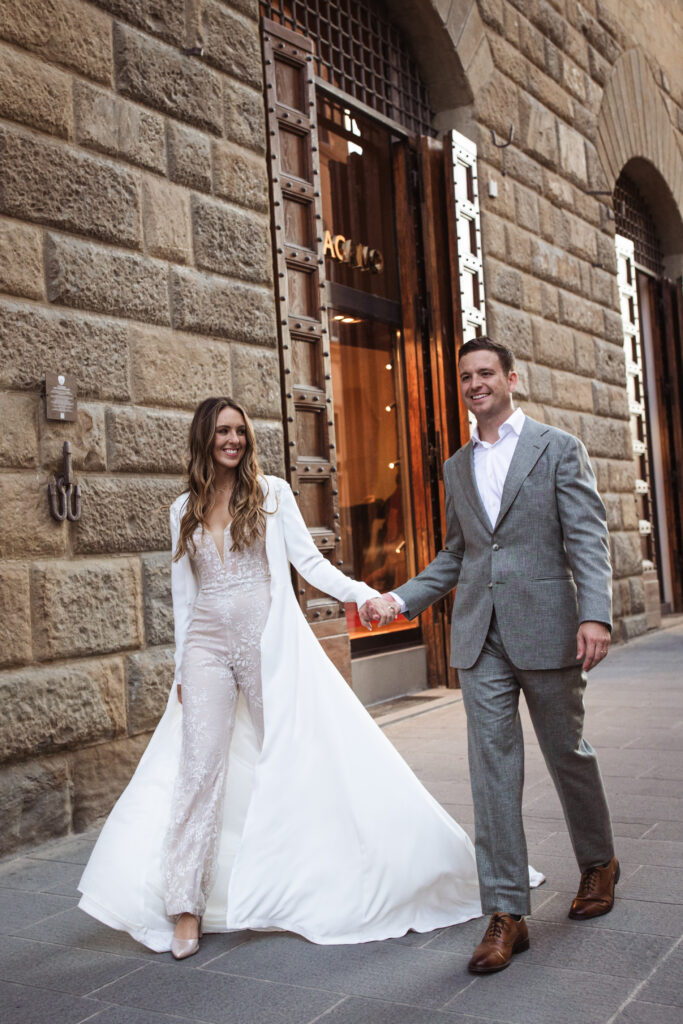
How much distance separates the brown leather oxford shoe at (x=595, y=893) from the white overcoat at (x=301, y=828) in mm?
326

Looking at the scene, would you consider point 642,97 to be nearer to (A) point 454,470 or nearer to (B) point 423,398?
(B) point 423,398

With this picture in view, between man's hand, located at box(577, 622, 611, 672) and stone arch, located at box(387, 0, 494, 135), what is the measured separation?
6739 millimetres

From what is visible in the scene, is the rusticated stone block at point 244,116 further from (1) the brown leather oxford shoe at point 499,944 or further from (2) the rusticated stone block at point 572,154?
(2) the rusticated stone block at point 572,154

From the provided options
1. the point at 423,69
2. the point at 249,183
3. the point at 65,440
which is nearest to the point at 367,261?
the point at 423,69

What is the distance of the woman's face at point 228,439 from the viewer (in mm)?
3746

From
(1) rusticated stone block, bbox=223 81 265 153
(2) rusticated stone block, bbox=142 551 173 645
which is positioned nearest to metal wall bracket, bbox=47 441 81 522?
(2) rusticated stone block, bbox=142 551 173 645

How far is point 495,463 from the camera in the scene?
3447 millimetres

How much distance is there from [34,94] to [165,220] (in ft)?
2.97

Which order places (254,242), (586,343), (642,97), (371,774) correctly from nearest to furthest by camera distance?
1. (371,774)
2. (254,242)
3. (586,343)
4. (642,97)

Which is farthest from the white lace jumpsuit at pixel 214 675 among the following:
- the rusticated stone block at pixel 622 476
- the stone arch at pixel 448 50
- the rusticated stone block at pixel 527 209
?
the rusticated stone block at pixel 622 476

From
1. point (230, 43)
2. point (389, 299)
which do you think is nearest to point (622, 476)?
point (389, 299)

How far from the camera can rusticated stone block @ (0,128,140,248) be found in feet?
15.4

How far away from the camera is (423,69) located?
8945 millimetres

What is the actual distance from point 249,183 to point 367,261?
2424mm
